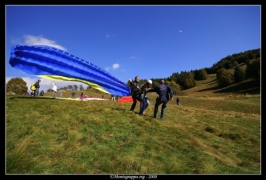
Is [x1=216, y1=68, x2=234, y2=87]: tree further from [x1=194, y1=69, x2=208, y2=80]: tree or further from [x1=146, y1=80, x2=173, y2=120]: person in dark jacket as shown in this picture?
[x1=146, y1=80, x2=173, y2=120]: person in dark jacket

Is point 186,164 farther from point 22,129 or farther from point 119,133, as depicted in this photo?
point 22,129

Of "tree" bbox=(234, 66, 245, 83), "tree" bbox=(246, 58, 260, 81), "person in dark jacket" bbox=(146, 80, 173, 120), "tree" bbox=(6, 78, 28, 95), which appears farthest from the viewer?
"tree" bbox=(234, 66, 245, 83)

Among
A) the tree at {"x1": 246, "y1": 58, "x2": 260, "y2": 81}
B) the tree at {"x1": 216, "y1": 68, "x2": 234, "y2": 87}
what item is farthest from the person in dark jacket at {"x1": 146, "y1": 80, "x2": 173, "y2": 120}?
the tree at {"x1": 216, "y1": 68, "x2": 234, "y2": 87}

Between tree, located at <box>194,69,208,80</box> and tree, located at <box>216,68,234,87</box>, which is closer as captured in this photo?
tree, located at <box>216,68,234,87</box>

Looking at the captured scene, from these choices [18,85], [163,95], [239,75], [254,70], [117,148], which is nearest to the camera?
[117,148]

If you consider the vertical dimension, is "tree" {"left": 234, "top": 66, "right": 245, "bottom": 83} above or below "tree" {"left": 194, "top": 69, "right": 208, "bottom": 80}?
below

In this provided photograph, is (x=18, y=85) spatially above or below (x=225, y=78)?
below

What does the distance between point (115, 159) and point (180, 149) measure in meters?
2.35

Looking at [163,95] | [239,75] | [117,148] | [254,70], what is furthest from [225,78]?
[117,148]

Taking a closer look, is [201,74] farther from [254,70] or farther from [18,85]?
[18,85]

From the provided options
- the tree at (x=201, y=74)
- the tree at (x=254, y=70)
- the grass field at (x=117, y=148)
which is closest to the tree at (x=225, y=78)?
the tree at (x=254, y=70)

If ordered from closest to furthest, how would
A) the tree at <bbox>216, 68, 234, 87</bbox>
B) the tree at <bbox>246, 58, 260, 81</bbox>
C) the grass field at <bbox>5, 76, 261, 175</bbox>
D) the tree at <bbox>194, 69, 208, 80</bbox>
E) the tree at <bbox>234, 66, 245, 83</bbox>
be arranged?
the grass field at <bbox>5, 76, 261, 175</bbox> → the tree at <bbox>246, 58, 260, 81</bbox> → the tree at <bbox>234, 66, 245, 83</bbox> → the tree at <bbox>216, 68, 234, 87</bbox> → the tree at <bbox>194, 69, 208, 80</bbox>
